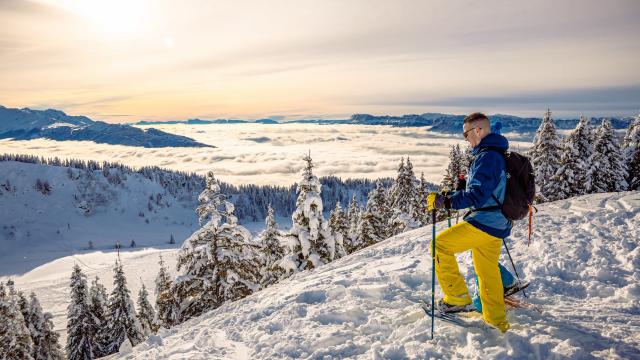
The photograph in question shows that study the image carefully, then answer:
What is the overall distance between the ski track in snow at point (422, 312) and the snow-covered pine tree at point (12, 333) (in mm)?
26423

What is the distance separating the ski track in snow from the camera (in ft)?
17.1

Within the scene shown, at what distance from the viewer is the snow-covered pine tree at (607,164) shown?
30.1 m

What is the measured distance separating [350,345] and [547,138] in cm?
3208

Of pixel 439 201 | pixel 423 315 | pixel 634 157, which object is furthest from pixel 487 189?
pixel 634 157

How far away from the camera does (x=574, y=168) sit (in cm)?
3045

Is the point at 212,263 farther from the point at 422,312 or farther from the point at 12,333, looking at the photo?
the point at 12,333

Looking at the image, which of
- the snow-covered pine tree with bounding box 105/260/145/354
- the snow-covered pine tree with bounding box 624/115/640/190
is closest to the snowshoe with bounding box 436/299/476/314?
the snow-covered pine tree with bounding box 105/260/145/354

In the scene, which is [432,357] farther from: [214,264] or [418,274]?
[214,264]

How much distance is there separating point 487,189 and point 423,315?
266 centimetres

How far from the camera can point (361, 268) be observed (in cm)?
993

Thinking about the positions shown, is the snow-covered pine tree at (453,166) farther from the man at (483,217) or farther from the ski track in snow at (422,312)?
the man at (483,217)

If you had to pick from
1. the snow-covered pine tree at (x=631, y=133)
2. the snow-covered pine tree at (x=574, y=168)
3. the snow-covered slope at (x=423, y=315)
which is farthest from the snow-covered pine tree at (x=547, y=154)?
the snow-covered slope at (x=423, y=315)

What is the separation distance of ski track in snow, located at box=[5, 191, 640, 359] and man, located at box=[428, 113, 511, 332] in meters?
0.60

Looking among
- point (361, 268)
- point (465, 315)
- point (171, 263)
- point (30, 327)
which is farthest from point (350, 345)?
point (171, 263)
